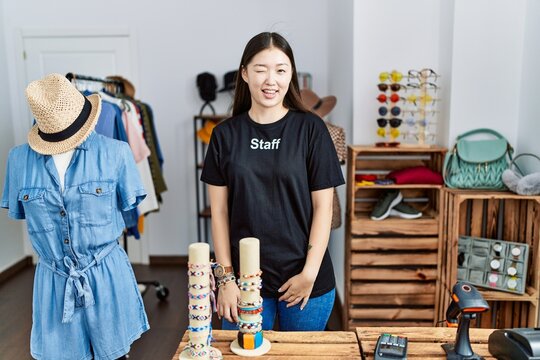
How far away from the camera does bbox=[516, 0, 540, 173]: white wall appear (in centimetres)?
230

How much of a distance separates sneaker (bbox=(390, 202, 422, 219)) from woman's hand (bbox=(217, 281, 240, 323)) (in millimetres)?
1438

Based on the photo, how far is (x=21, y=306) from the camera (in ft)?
11.0

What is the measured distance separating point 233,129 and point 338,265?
2.11 metres

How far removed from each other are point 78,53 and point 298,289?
3415 mm

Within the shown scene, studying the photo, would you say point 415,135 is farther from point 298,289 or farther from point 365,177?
point 298,289

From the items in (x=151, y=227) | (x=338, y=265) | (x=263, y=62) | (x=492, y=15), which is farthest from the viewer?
(x=151, y=227)

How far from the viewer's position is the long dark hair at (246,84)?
4.41 feet

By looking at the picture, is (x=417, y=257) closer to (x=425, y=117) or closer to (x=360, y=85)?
(x=425, y=117)

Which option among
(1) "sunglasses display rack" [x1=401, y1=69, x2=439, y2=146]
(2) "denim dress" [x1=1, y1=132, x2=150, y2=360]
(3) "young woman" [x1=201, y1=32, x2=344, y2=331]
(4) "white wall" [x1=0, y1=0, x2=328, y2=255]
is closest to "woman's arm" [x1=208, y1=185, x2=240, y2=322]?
(3) "young woman" [x1=201, y1=32, x2=344, y2=331]

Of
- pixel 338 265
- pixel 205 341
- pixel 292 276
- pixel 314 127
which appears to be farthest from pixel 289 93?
pixel 338 265

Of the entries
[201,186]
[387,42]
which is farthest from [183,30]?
[387,42]

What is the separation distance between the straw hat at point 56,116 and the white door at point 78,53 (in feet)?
8.23

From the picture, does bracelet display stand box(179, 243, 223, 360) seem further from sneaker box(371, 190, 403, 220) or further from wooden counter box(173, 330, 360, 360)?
sneaker box(371, 190, 403, 220)

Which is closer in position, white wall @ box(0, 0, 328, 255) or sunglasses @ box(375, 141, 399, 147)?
sunglasses @ box(375, 141, 399, 147)
